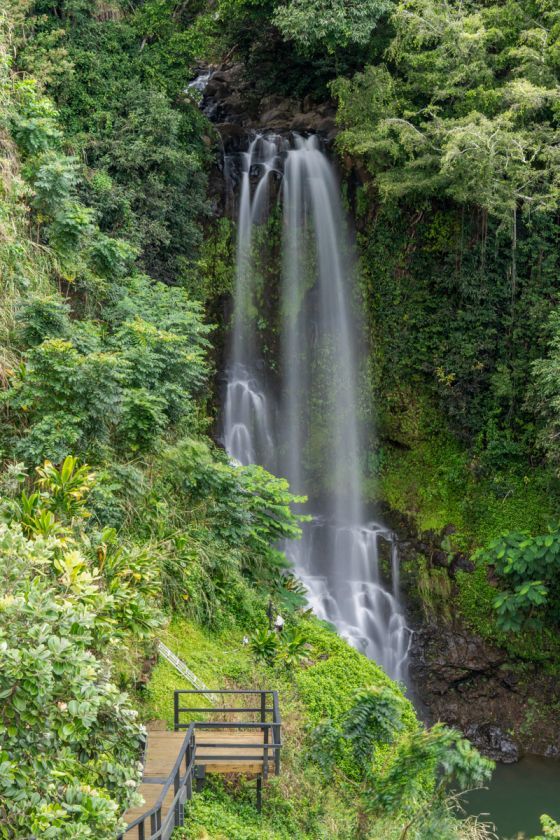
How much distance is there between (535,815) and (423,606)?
4381 mm

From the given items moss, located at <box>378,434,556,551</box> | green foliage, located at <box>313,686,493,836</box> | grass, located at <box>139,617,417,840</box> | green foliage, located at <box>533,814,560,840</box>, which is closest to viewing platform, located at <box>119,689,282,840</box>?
grass, located at <box>139,617,417,840</box>

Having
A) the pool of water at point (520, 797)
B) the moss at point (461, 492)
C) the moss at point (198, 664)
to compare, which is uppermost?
the moss at point (461, 492)

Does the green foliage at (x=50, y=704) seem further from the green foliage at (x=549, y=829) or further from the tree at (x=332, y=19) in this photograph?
the tree at (x=332, y=19)

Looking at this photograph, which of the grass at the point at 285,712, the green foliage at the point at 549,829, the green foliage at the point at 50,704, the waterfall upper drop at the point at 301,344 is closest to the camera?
the green foliage at the point at 50,704

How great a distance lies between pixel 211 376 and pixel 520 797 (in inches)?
381

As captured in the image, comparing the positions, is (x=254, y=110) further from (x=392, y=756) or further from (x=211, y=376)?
A: (x=392, y=756)

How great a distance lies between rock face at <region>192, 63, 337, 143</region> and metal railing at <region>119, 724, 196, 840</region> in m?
14.2

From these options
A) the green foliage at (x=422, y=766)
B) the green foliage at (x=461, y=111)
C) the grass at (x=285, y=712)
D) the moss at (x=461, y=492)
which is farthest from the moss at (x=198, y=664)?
the green foliage at (x=461, y=111)

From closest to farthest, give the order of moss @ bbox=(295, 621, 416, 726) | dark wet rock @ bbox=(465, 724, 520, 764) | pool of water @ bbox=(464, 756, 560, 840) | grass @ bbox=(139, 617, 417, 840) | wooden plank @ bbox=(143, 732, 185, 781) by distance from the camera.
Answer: wooden plank @ bbox=(143, 732, 185, 781)
grass @ bbox=(139, 617, 417, 840)
moss @ bbox=(295, 621, 416, 726)
pool of water @ bbox=(464, 756, 560, 840)
dark wet rock @ bbox=(465, 724, 520, 764)

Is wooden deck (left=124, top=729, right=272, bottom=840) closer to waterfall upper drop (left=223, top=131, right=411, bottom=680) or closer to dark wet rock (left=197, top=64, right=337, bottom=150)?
waterfall upper drop (left=223, top=131, right=411, bottom=680)

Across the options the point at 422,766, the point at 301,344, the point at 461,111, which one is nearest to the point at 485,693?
the point at 422,766

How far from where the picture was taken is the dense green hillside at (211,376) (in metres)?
6.93

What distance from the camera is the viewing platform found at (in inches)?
285

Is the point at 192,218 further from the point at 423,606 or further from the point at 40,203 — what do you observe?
the point at 423,606
